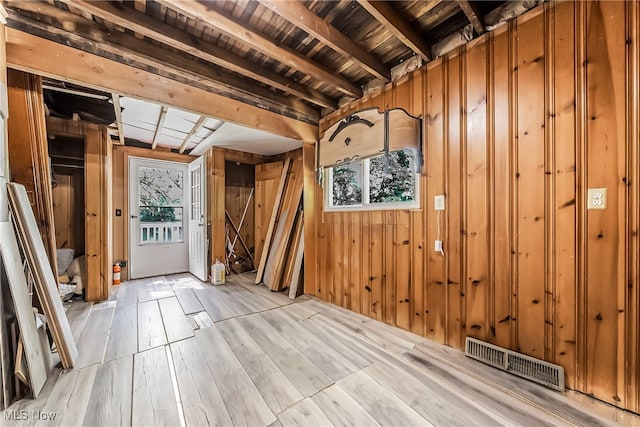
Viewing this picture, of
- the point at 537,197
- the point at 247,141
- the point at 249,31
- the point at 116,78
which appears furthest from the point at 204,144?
the point at 537,197

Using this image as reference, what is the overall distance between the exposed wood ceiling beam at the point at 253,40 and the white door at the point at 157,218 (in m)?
3.27

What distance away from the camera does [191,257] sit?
4.26m

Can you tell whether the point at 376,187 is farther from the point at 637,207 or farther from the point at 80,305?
the point at 80,305

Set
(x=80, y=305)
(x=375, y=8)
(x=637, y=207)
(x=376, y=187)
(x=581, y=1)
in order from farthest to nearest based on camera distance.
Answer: (x=80, y=305) < (x=376, y=187) < (x=375, y=8) < (x=581, y=1) < (x=637, y=207)

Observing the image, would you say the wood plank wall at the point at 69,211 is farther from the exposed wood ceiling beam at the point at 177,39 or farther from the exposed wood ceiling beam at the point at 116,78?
the exposed wood ceiling beam at the point at 177,39

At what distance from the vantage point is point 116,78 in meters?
1.81

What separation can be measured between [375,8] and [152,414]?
2623 millimetres

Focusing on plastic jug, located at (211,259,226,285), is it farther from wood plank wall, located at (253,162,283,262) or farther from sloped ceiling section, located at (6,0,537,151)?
sloped ceiling section, located at (6,0,537,151)

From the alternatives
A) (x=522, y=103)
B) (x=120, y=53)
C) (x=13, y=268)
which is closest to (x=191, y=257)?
(x=13, y=268)

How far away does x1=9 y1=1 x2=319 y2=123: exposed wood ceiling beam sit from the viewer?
60.9 inches

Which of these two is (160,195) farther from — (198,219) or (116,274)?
(116,274)

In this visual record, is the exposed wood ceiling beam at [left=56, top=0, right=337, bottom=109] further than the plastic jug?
No

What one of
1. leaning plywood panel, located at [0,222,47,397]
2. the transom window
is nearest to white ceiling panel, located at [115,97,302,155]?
the transom window

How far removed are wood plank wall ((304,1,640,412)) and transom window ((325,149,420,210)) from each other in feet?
0.56
